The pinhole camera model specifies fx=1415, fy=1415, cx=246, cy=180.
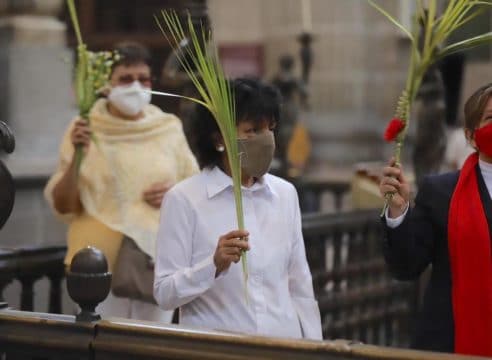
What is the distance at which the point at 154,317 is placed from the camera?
6.41m

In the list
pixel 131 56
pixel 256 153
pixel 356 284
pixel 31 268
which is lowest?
pixel 356 284

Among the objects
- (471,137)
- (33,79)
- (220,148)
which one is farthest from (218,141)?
(33,79)

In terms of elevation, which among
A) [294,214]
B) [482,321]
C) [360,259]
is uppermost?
[294,214]

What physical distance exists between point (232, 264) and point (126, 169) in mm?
1873

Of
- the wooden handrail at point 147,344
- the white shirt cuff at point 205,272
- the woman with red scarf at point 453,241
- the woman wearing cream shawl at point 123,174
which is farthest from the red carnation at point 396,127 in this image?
the woman wearing cream shawl at point 123,174

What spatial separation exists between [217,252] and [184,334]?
662 mm

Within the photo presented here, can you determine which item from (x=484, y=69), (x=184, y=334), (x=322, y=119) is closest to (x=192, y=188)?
(x=184, y=334)

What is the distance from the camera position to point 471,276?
461 cm

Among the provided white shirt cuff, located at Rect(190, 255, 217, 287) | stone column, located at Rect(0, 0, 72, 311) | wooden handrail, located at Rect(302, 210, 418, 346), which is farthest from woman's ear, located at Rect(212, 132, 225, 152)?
stone column, located at Rect(0, 0, 72, 311)

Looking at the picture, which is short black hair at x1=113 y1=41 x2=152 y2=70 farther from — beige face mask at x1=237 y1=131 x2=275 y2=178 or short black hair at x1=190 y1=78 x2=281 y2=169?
beige face mask at x1=237 y1=131 x2=275 y2=178

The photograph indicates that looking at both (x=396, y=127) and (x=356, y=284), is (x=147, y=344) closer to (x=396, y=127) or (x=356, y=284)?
(x=396, y=127)

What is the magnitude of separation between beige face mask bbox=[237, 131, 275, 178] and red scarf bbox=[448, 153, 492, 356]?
0.64 metres

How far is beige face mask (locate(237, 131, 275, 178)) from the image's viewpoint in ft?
15.3

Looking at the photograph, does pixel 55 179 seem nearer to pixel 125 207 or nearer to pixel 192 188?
pixel 125 207
